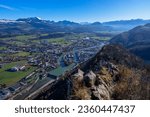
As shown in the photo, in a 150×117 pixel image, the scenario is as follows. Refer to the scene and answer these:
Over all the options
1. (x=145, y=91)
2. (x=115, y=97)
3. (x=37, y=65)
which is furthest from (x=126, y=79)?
(x=37, y=65)

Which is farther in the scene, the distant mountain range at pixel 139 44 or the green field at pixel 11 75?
the distant mountain range at pixel 139 44

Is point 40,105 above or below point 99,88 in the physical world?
above

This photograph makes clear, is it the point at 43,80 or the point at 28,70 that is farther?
the point at 28,70

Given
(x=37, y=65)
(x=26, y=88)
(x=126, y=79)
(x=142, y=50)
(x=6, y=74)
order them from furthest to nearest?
(x=142, y=50) → (x=37, y=65) → (x=6, y=74) → (x=26, y=88) → (x=126, y=79)

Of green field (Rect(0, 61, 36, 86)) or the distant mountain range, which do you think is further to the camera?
the distant mountain range

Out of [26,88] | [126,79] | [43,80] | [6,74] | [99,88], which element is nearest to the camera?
[99,88]

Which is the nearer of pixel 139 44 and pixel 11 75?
pixel 11 75

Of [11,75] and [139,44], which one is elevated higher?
[139,44]

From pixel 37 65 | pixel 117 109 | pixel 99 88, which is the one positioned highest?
pixel 117 109

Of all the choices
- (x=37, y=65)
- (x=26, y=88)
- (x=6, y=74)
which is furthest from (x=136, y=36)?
(x=26, y=88)

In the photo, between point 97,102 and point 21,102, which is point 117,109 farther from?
point 21,102

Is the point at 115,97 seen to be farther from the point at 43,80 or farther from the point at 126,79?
the point at 43,80
